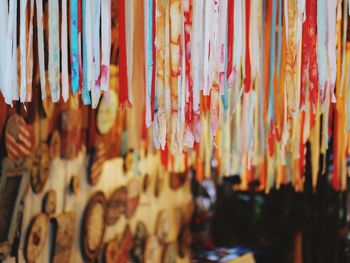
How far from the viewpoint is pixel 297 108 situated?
1769 mm

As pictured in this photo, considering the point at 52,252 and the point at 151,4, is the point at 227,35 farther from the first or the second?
the point at 52,252

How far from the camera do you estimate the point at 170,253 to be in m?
4.45

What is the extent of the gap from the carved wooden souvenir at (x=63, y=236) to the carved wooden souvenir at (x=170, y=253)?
1.20 metres

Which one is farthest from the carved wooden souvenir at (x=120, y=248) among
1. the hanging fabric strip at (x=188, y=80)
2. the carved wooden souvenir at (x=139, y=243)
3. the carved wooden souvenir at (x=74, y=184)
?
the hanging fabric strip at (x=188, y=80)

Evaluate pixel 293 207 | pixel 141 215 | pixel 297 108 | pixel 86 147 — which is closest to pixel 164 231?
pixel 141 215

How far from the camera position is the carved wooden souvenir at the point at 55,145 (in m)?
3.09

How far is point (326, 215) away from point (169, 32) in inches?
113

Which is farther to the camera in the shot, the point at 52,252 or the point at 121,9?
the point at 52,252

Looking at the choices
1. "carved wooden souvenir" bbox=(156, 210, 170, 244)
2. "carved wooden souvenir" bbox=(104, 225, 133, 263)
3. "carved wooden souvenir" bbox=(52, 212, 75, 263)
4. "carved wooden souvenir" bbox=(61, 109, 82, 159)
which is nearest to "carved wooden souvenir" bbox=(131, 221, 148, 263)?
"carved wooden souvenir" bbox=(104, 225, 133, 263)

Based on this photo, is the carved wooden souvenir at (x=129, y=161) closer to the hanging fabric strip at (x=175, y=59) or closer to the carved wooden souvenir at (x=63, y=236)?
the carved wooden souvenir at (x=63, y=236)

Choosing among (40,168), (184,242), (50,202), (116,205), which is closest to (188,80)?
(40,168)

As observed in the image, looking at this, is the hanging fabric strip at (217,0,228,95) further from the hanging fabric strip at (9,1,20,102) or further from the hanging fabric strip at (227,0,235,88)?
the hanging fabric strip at (9,1,20,102)

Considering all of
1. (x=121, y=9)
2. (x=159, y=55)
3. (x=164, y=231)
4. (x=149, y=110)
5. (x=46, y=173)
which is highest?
(x=121, y=9)

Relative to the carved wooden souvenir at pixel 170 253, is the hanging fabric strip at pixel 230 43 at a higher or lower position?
higher
